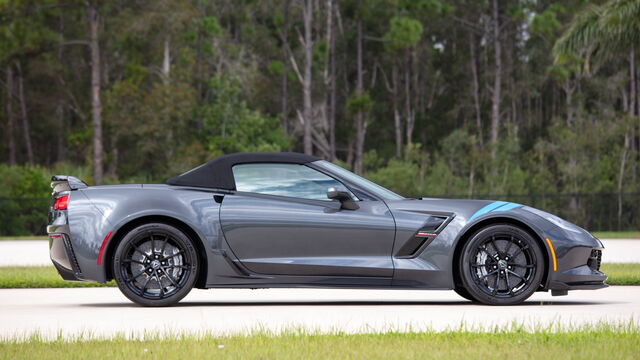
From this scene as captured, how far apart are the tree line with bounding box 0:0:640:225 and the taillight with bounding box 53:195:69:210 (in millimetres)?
21253

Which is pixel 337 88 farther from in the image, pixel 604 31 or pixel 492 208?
pixel 492 208

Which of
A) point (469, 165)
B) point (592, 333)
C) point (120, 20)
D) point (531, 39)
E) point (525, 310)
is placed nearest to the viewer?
point (592, 333)

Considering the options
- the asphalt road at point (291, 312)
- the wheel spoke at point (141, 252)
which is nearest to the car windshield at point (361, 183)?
the asphalt road at point (291, 312)

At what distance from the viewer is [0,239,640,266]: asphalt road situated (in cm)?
1758

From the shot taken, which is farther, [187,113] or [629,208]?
[187,113]

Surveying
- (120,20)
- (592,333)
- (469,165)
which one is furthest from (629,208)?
(592,333)

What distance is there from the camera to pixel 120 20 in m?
44.7

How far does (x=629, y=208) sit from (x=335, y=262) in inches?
1040

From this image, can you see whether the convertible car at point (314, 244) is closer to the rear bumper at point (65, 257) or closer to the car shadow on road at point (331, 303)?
the rear bumper at point (65, 257)

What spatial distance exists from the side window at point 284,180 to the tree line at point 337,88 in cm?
2023

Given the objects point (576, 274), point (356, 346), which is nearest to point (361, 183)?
point (576, 274)

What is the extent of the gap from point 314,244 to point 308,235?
3.9 inches

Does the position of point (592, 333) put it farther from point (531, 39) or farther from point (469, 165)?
point (531, 39)

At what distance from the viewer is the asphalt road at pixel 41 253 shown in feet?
57.7
